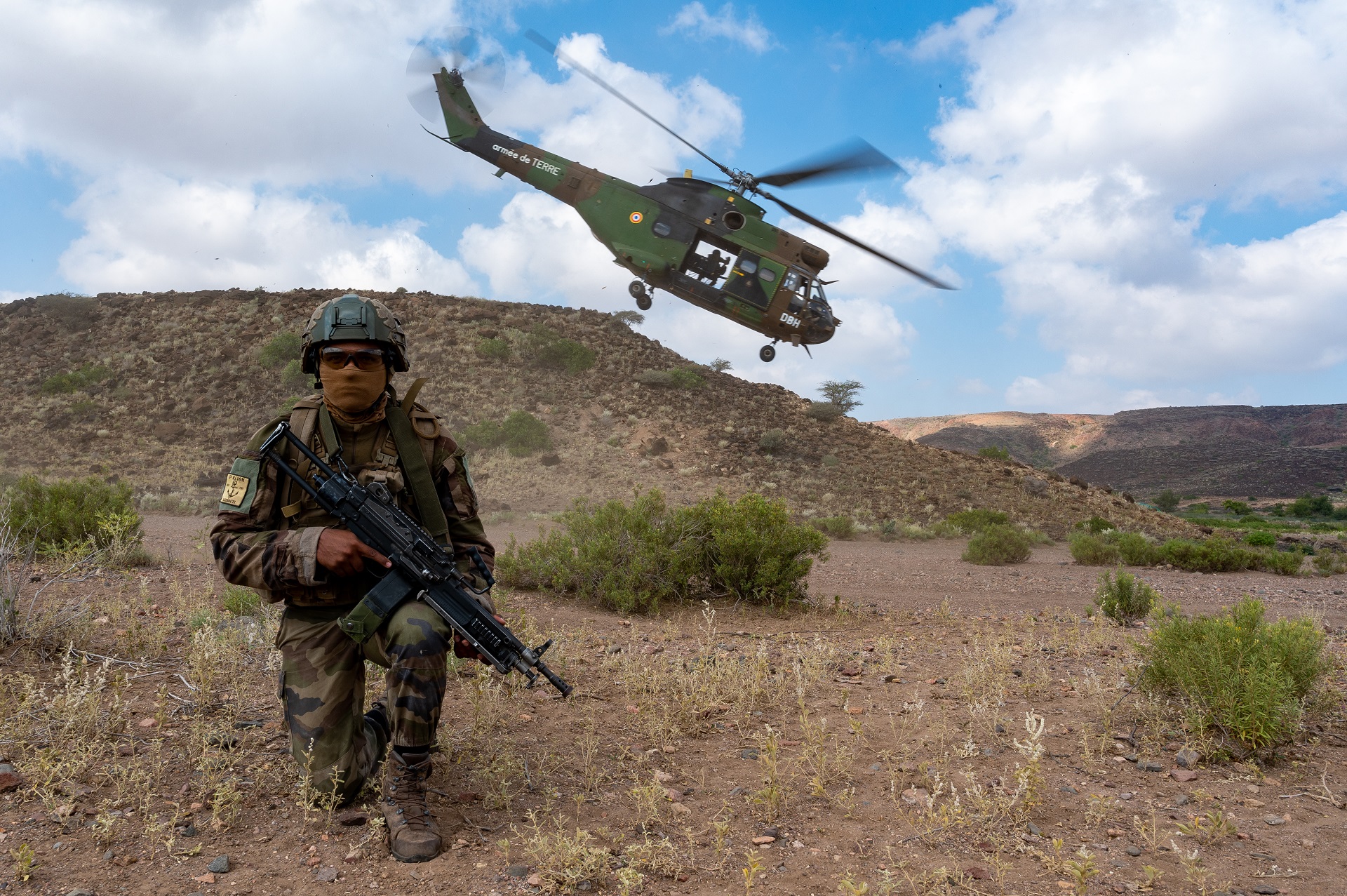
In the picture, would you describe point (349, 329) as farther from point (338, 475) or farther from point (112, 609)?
point (112, 609)

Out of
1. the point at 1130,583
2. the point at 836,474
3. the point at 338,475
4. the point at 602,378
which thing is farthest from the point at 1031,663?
the point at 602,378

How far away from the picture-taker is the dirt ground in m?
2.92

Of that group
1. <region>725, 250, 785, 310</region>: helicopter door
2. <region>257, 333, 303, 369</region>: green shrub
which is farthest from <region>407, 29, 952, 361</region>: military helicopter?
<region>257, 333, 303, 369</region>: green shrub

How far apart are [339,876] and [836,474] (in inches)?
919

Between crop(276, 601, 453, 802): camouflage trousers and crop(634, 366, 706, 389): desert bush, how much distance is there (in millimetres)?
26883

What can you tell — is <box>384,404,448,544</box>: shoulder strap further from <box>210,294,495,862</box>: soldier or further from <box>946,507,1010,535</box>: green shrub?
<box>946,507,1010,535</box>: green shrub

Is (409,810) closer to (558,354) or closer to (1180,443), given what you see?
(558,354)

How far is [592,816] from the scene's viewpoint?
344 cm

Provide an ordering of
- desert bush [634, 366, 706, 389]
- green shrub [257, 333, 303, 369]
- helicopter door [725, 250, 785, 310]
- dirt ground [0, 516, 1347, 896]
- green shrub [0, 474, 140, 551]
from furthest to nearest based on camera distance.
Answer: desert bush [634, 366, 706, 389] < green shrub [257, 333, 303, 369] < helicopter door [725, 250, 785, 310] < green shrub [0, 474, 140, 551] < dirt ground [0, 516, 1347, 896]

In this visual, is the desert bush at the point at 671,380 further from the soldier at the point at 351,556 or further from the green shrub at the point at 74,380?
the soldier at the point at 351,556

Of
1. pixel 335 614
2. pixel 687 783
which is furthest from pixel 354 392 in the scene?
pixel 687 783

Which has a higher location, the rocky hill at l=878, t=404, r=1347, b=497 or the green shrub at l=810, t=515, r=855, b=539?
the rocky hill at l=878, t=404, r=1347, b=497

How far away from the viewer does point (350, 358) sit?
3537mm

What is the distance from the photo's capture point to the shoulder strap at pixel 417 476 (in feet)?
12.0
